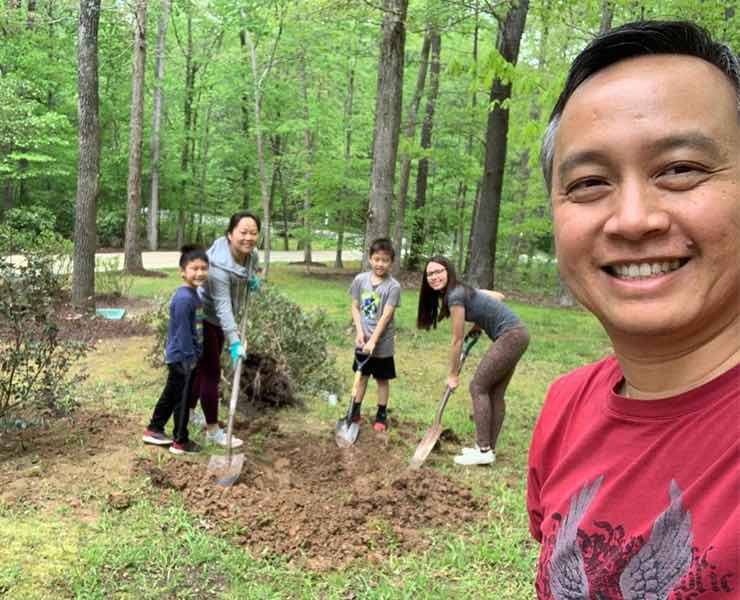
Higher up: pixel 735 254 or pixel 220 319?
pixel 735 254

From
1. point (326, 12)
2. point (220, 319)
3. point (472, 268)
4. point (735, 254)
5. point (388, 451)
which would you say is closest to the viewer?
point (735, 254)

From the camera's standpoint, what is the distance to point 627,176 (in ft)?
2.80

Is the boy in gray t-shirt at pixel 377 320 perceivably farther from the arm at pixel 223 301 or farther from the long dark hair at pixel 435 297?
the arm at pixel 223 301

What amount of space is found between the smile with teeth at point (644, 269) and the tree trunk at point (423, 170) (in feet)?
57.0

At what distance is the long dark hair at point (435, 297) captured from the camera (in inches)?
199

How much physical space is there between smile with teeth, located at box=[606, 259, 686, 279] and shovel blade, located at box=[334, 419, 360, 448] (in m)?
4.63

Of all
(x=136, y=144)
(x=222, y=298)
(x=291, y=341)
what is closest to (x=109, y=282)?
(x=136, y=144)

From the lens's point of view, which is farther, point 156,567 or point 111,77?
point 111,77

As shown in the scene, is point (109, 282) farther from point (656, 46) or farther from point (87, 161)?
point (656, 46)

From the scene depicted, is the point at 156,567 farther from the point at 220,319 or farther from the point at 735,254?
the point at 735,254

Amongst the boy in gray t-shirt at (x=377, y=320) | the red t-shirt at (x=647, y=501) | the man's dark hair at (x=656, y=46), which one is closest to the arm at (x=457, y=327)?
the boy in gray t-shirt at (x=377, y=320)

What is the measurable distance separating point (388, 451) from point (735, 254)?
4685 mm

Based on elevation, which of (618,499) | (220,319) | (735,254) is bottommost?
(220,319)

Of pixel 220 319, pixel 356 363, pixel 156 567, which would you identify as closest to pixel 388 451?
pixel 356 363
